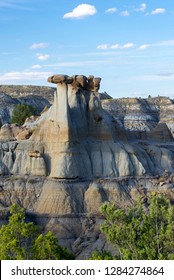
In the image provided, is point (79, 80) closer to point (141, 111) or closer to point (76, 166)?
point (76, 166)

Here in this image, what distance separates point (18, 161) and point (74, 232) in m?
9.02

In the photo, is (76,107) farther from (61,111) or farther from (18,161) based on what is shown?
(18,161)

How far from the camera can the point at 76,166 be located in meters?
46.8

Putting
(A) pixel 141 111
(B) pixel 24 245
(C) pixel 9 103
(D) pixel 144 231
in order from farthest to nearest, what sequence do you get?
(C) pixel 9 103 → (A) pixel 141 111 → (B) pixel 24 245 → (D) pixel 144 231

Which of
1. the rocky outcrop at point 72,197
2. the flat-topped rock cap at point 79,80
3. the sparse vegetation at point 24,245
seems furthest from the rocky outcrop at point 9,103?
the sparse vegetation at point 24,245

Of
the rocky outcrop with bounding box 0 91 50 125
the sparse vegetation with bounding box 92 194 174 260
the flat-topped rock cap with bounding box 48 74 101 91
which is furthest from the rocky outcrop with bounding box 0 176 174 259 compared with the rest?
the rocky outcrop with bounding box 0 91 50 125

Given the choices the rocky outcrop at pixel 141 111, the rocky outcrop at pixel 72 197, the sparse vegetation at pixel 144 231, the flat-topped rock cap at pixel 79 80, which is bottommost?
the rocky outcrop at pixel 72 197

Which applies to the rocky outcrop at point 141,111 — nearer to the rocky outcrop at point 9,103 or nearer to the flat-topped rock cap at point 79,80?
Answer: the rocky outcrop at point 9,103

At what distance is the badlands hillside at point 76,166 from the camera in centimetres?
4469

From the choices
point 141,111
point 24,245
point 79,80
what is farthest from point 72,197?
point 141,111


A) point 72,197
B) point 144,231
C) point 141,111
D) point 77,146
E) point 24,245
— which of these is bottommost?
point 72,197

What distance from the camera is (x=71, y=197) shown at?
4528cm

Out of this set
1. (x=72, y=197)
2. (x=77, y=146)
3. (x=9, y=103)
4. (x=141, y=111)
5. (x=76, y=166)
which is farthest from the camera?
(x=9, y=103)
